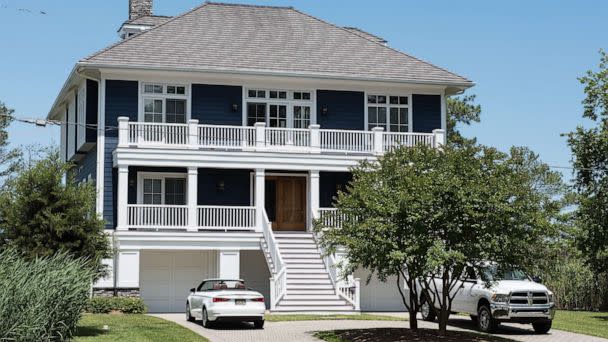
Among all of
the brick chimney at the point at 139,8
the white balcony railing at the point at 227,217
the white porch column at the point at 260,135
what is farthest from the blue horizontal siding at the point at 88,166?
the brick chimney at the point at 139,8

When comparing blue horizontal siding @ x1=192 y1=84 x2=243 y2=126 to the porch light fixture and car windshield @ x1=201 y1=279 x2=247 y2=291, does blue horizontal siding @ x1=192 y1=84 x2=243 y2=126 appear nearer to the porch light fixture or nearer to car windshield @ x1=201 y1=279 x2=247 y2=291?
the porch light fixture

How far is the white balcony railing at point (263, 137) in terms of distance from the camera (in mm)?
32500

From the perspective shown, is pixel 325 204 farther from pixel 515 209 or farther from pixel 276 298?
pixel 515 209

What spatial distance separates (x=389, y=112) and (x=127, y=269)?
1103 cm

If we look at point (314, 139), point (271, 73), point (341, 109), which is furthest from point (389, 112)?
point (271, 73)

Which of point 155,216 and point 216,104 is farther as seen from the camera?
point 216,104

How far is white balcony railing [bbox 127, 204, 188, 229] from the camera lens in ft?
104

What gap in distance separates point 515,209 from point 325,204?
14.9 metres

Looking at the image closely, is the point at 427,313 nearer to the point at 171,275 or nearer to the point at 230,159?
the point at 230,159

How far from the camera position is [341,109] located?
116 feet

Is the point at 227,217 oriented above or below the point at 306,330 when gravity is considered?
above

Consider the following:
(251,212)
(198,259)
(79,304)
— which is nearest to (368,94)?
(251,212)

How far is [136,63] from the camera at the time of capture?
32.5 metres

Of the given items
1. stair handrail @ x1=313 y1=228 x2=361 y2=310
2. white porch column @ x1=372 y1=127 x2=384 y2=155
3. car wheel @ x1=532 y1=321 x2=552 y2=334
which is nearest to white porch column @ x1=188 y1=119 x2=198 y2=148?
stair handrail @ x1=313 y1=228 x2=361 y2=310
